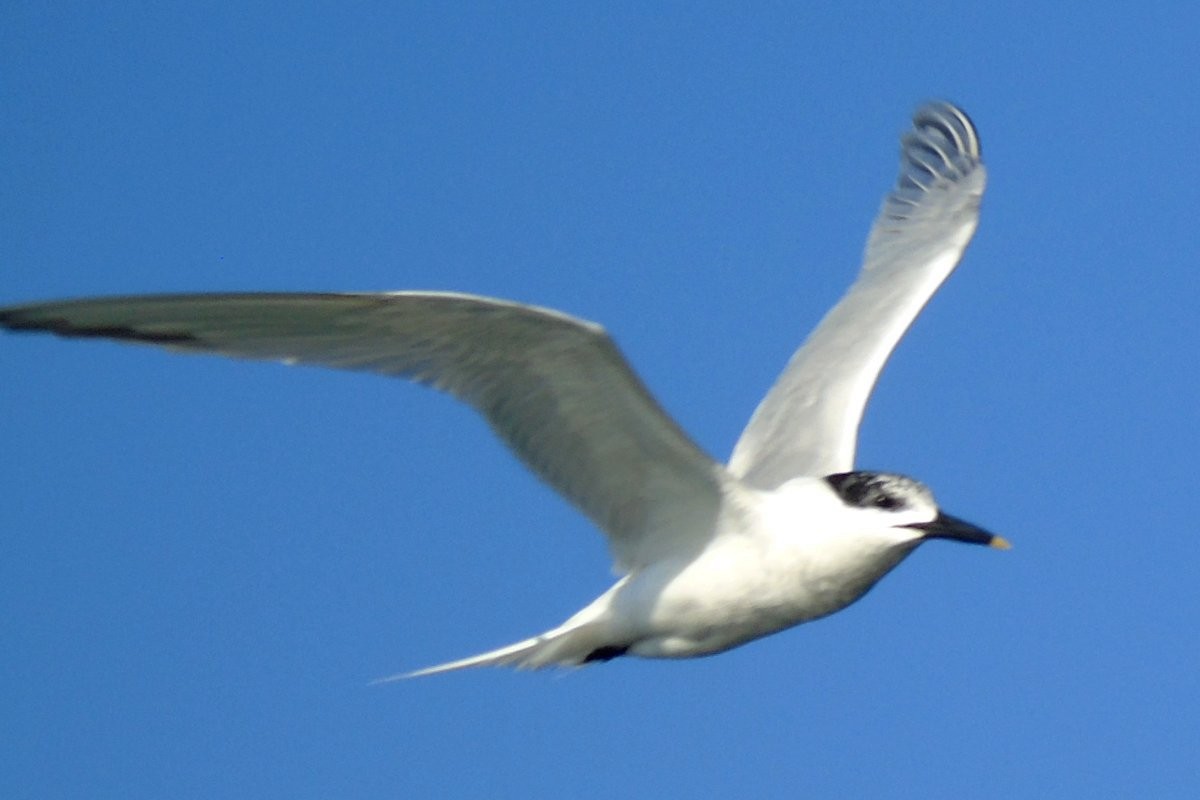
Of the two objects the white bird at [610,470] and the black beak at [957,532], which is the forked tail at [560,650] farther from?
the black beak at [957,532]

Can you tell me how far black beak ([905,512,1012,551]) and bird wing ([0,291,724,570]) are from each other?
78 cm

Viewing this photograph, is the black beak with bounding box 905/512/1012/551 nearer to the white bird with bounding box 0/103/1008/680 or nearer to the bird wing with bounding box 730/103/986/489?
the white bird with bounding box 0/103/1008/680

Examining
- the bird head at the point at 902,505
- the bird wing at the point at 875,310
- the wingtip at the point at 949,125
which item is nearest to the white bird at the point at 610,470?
the bird head at the point at 902,505

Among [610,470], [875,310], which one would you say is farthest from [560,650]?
[875,310]

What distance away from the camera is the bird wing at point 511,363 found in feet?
18.7

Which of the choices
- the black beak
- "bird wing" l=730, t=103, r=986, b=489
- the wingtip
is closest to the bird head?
the black beak

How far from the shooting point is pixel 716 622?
6742mm

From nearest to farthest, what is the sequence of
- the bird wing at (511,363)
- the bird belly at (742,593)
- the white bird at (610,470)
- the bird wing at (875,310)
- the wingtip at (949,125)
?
the bird wing at (511,363)
the white bird at (610,470)
the bird belly at (742,593)
the bird wing at (875,310)
the wingtip at (949,125)

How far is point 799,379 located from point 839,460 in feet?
2.49

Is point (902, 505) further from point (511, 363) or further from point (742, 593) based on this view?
point (511, 363)

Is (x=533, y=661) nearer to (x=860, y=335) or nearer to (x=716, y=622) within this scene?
(x=716, y=622)

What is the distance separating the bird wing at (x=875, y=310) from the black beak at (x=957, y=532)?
110 cm

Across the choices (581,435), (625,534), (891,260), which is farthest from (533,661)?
(891,260)

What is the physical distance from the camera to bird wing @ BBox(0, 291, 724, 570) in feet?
18.7
